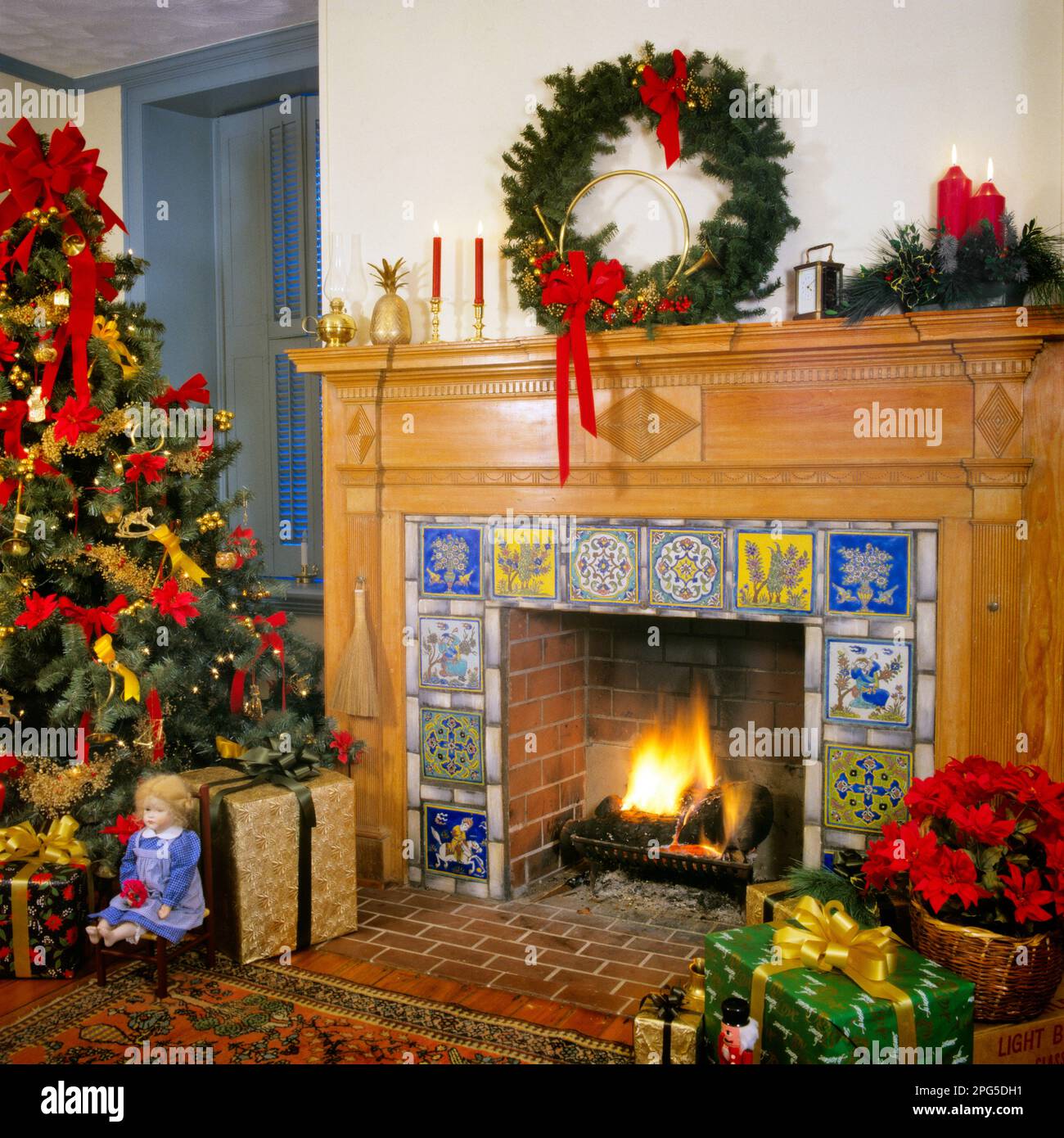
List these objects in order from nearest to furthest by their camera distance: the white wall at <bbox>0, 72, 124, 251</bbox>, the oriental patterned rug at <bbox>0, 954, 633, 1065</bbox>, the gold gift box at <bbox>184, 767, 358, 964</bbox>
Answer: the oriental patterned rug at <bbox>0, 954, 633, 1065</bbox> < the gold gift box at <bbox>184, 767, 358, 964</bbox> < the white wall at <bbox>0, 72, 124, 251</bbox>

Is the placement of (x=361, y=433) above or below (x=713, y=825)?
above

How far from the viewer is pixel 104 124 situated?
556 cm

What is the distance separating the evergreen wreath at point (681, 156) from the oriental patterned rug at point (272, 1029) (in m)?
2.17

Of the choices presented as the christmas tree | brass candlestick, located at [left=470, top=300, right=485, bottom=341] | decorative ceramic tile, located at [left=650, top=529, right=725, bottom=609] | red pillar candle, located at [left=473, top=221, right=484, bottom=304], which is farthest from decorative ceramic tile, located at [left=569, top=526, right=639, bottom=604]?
the christmas tree

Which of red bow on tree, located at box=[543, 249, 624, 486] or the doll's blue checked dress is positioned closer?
the doll's blue checked dress

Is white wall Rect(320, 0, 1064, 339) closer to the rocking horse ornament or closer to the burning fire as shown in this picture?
the rocking horse ornament

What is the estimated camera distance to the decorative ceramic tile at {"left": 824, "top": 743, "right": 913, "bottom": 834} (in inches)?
138

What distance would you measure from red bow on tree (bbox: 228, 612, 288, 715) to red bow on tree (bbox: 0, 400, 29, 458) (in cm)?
104

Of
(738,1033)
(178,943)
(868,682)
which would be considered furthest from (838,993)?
(178,943)

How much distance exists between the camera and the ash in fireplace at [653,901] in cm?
404

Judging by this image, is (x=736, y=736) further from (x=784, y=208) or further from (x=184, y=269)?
(x=184, y=269)

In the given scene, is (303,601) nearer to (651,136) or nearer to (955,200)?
(651,136)

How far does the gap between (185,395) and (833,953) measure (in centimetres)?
288

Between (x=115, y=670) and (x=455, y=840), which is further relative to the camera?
(x=455, y=840)
